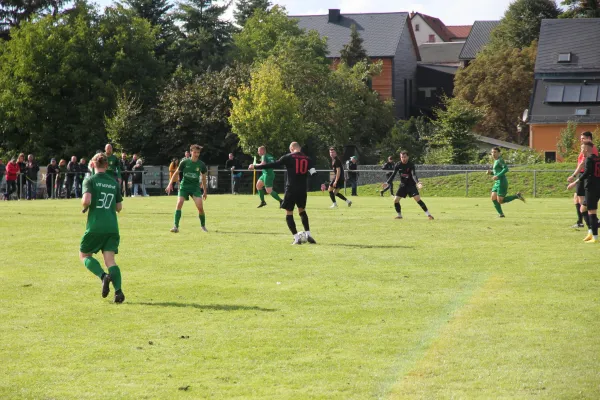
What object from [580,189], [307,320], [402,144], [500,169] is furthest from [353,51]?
[307,320]

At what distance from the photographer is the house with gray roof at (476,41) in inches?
3595

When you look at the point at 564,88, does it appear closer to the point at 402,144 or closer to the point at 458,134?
the point at 402,144

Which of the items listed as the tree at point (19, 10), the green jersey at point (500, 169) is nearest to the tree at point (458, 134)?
the green jersey at point (500, 169)

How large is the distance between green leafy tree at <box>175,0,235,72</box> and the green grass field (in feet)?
161

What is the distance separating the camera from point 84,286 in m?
12.0

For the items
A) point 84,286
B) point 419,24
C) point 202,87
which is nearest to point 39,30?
Answer: point 202,87

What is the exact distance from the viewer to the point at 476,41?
3730 inches

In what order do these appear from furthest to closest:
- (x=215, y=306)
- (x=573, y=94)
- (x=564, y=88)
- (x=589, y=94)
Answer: (x=564, y=88) < (x=573, y=94) < (x=589, y=94) < (x=215, y=306)

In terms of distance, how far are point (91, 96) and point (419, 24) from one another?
80029 millimetres

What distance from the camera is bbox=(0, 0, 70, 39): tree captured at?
6166 cm

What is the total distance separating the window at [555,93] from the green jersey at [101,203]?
5087 cm

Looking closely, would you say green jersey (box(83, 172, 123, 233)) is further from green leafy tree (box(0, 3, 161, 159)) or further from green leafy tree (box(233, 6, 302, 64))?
green leafy tree (box(233, 6, 302, 64))

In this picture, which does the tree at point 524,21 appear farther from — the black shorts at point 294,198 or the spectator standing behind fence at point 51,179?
the black shorts at point 294,198

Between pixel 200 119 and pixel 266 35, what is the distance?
1980 cm
